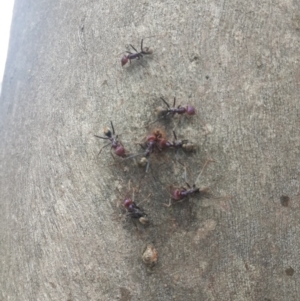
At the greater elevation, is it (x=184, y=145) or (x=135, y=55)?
(x=135, y=55)

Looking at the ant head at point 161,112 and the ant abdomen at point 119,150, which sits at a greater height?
the ant head at point 161,112

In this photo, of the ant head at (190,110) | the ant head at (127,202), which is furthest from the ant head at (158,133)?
the ant head at (127,202)

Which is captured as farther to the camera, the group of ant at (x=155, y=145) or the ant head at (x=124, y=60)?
the ant head at (x=124, y=60)

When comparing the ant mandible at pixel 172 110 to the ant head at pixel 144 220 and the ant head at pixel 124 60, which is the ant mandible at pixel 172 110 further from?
the ant head at pixel 144 220

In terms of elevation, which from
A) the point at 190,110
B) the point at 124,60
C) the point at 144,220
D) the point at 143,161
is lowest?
the point at 144,220

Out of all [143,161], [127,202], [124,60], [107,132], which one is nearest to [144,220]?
[127,202]

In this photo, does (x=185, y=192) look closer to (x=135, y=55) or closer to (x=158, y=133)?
(x=158, y=133)

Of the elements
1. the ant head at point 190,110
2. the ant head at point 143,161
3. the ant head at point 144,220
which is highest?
the ant head at point 190,110

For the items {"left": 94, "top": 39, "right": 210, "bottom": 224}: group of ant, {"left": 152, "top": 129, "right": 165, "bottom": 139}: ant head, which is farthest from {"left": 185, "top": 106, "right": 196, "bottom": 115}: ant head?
{"left": 152, "top": 129, "right": 165, "bottom": 139}: ant head
